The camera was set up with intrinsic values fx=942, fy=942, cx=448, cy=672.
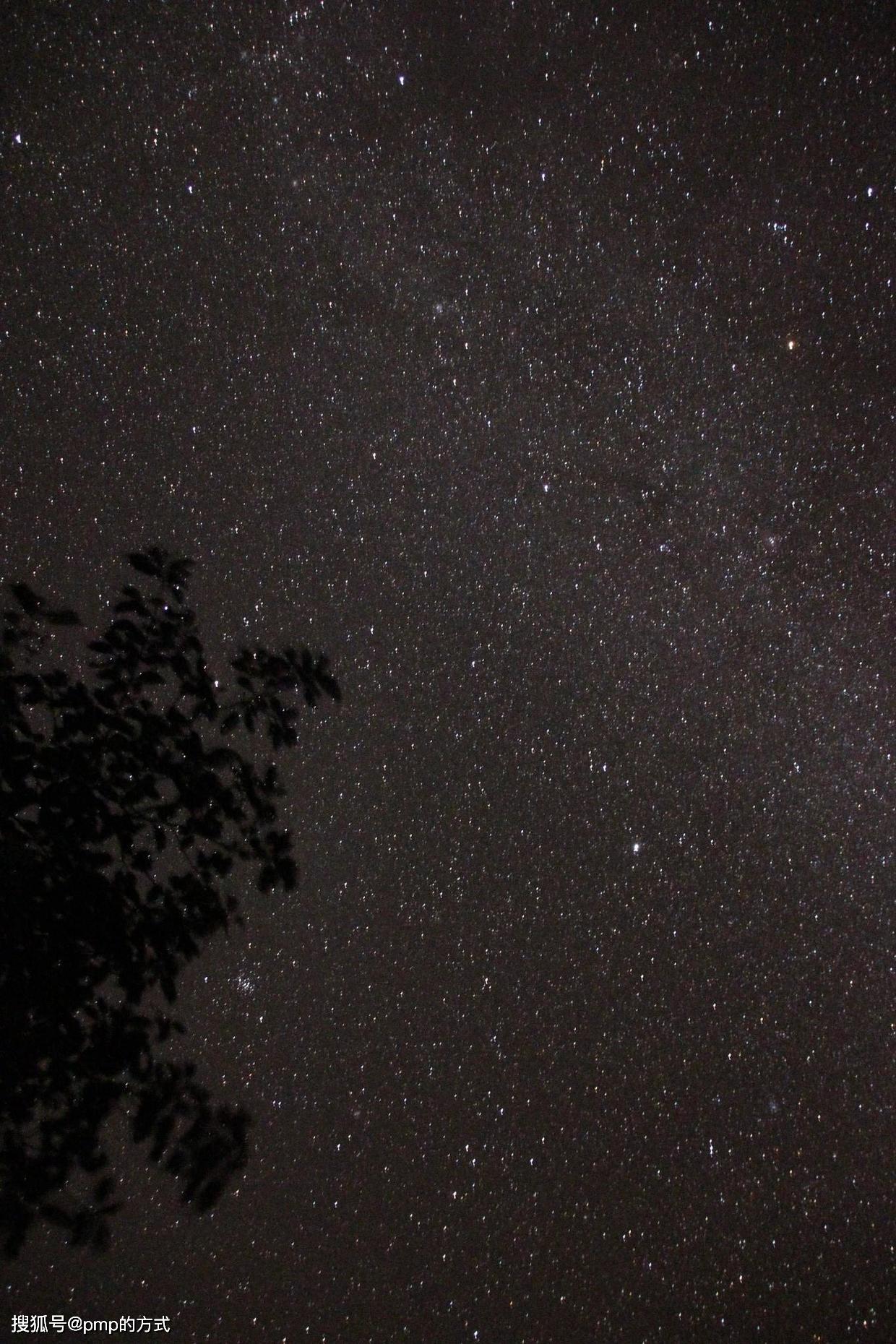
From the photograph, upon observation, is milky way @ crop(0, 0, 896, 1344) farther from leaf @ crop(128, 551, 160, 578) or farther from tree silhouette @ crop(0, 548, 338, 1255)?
leaf @ crop(128, 551, 160, 578)

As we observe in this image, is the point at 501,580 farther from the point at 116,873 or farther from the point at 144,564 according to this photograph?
the point at 116,873

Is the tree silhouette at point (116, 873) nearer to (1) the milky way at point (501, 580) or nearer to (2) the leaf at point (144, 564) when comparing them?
(2) the leaf at point (144, 564)

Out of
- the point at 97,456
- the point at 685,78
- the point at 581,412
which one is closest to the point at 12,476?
the point at 97,456

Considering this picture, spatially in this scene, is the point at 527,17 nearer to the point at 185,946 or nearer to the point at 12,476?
the point at 12,476

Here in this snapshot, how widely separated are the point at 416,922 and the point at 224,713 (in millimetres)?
490

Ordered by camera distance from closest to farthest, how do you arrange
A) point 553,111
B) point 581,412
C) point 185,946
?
1. point 185,946
2. point 553,111
3. point 581,412

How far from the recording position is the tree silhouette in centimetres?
111

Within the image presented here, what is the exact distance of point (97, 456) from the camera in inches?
59.2

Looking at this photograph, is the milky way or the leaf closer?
the leaf

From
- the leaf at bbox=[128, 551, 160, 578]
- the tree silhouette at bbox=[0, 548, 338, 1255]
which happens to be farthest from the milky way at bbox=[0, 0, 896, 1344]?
the leaf at bbox=[128, 551, 160, 578]

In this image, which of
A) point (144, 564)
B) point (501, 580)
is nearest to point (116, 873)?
point (144, 564)

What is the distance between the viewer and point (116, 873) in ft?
3.89

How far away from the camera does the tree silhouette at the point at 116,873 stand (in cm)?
111

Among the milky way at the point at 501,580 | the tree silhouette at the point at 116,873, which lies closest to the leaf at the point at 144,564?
the tree silhouette at the point at 116,873
